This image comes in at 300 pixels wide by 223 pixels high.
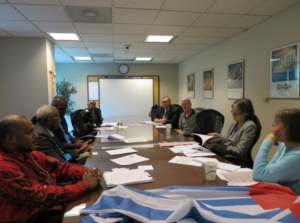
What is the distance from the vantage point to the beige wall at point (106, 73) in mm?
7637

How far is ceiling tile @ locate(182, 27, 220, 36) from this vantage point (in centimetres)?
387

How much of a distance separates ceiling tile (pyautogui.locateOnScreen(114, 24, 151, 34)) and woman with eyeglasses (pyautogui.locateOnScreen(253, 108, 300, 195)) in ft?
9.61

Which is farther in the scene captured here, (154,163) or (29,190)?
(154,163)

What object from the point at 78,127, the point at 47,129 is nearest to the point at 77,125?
the point at 78,127

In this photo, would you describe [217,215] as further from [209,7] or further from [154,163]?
[209,7]

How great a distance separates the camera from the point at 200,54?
6078 mm

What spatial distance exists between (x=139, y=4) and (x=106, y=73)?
519cm

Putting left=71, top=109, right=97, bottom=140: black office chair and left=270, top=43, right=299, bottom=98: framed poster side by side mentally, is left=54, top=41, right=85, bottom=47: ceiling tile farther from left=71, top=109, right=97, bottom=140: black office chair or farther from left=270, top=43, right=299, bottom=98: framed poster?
left=270, top=43, right=299, bottom=98: framed poster

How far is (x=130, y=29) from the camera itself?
12.7 feet

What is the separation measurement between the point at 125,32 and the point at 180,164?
3.09 m

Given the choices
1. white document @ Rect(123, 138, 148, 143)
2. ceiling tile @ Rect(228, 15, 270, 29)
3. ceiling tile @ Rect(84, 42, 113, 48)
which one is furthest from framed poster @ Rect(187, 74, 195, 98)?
white document @ Rect(123, 138, 148, 143)

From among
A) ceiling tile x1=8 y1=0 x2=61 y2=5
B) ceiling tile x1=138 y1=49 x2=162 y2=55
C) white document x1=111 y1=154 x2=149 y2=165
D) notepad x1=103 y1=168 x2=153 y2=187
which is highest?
ceiling tile x1=138 y1=49 x2=162 y2=55

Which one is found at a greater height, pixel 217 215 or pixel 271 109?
pixel 271 109

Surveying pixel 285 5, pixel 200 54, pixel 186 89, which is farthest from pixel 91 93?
pixel 285 5
